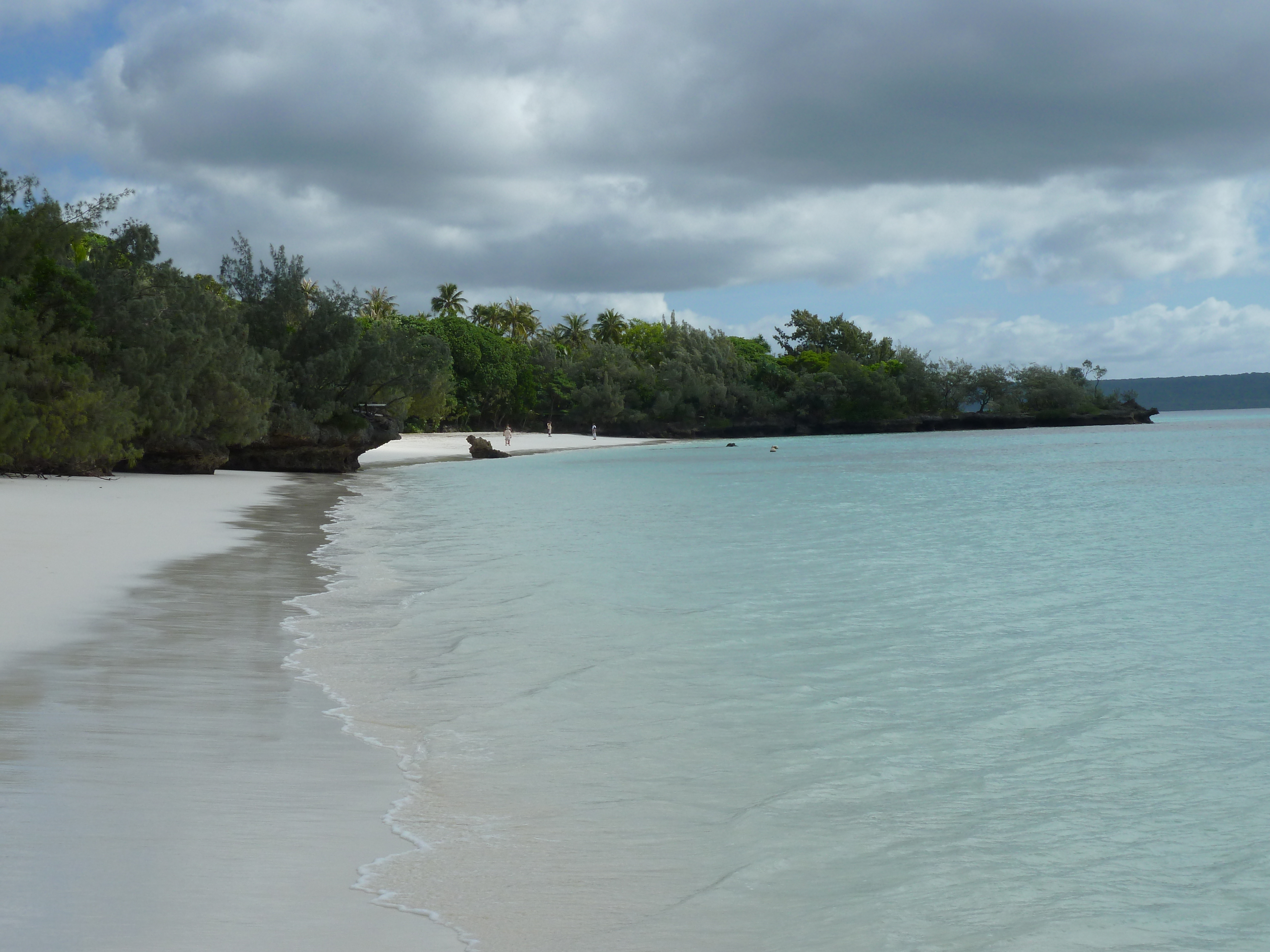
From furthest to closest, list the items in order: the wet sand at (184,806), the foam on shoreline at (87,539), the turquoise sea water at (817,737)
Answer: the foam on shoreline at (87,539) < the turquoise sea water at (817,737) < the wet sand at (184,806)

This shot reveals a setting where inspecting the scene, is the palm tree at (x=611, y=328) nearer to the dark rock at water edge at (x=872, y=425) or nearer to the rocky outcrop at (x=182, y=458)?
the dark rock at water edge at (x=872, y=425)

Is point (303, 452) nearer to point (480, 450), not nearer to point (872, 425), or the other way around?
point (480, 450)

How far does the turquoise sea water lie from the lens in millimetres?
3760

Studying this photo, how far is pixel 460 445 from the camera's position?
6650 centimetres

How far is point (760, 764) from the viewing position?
550 cm

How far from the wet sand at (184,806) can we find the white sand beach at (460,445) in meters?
40.2

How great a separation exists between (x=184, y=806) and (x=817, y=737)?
124 inches

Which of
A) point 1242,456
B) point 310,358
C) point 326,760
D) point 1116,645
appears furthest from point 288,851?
point 1242,456

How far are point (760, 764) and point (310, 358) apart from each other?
111 feet

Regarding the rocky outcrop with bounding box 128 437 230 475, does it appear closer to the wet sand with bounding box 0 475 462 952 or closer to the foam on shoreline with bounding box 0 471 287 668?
the foam on shoreline with bounding box 0 471 287 668

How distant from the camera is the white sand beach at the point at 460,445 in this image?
54.4m

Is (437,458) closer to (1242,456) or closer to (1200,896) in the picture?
(1242,456)

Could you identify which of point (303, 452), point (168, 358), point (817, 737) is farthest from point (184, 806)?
point (303, 452)

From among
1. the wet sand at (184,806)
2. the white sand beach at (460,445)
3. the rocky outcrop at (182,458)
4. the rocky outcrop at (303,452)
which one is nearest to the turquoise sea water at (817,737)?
the wet sand at (184,806)
